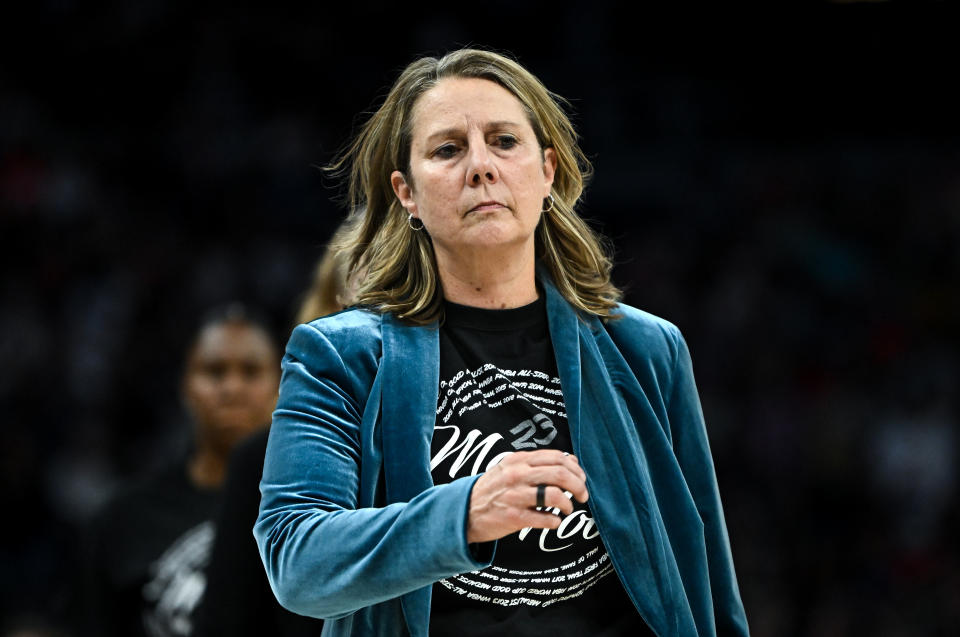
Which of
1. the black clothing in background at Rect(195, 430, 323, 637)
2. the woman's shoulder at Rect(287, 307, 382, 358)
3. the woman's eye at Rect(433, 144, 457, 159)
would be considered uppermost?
the woman's eye at Rect(433, 144, 457, 159)

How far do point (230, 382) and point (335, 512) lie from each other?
89.9 inches

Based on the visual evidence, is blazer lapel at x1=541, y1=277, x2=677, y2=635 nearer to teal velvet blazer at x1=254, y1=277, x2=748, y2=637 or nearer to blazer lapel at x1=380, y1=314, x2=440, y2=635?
teal velvet blazer at x1=254, y1=277, x2=748, y2=637

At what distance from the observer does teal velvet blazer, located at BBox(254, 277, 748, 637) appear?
172 centimetres

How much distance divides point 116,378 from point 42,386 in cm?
43

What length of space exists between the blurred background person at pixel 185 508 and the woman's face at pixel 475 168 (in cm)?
173

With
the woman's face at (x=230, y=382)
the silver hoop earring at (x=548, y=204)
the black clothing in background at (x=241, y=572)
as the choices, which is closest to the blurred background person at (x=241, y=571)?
the black clothing in background at (x=241, y=572)

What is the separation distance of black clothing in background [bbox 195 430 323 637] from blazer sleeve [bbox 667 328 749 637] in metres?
0.95

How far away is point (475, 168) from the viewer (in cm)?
200

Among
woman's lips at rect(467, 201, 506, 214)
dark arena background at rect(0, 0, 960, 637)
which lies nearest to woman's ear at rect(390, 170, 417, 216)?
woman's lips at rect(467, 201, 506, 214)

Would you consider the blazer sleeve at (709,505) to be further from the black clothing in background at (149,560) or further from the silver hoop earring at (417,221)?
the black clothing in background at (149,560)

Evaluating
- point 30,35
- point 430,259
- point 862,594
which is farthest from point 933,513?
point 30,35

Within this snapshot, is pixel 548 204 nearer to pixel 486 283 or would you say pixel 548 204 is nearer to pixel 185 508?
pixel 486 283

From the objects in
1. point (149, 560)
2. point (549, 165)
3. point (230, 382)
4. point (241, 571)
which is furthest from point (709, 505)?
point (230, 382)

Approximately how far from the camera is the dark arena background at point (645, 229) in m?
7.46
